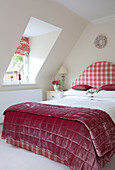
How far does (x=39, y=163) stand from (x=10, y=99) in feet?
6.92

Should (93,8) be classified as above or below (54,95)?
above

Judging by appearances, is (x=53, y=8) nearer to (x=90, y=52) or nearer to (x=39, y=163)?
(x=90, y=52)

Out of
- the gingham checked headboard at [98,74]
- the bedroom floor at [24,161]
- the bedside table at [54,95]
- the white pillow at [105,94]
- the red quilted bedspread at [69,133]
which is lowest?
the bedroom floor at [24,161]

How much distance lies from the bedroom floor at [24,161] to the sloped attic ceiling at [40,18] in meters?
1.86

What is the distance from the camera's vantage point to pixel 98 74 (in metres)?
4.24

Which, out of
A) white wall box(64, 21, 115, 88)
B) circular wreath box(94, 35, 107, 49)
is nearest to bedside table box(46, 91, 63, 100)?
white wall box(64, 21, 115, 88)

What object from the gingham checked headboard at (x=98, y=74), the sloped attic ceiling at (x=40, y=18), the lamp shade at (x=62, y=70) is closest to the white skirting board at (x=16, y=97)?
the sloped attic ceiling at (x=40, y=18)

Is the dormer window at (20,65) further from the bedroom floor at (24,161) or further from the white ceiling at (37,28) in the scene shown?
the bedroom floor at (24,161)

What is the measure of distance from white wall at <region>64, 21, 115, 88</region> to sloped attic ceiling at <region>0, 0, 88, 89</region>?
0.63 feet

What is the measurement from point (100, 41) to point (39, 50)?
5.18ft

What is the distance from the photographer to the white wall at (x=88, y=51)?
414cm

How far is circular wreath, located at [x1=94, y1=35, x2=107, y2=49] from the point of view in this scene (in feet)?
13.8

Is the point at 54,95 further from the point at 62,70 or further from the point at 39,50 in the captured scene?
the point at 39,50

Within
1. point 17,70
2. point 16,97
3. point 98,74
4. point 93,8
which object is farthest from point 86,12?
point 16,97
